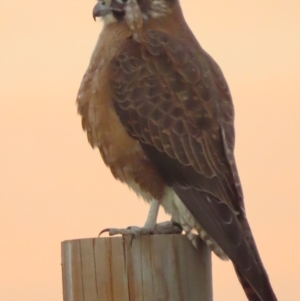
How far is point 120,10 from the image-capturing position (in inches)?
227

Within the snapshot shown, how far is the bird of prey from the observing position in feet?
16.2

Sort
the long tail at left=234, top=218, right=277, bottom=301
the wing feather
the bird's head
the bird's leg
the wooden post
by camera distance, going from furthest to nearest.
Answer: the bird's head, the wing feather, the bird's leg, the long tail at left=234, top=218, right=277, bottom=301, the wooden post

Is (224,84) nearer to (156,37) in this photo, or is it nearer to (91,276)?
(156,37)

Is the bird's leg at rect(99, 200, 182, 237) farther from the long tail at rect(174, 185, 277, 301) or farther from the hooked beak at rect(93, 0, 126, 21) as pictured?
the hooked beak at rect(93, 0, 126, 21)

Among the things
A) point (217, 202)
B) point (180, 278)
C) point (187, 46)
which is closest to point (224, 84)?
point (187, 46)

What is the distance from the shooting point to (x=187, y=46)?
220 inches

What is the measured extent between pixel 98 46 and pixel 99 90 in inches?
21.5

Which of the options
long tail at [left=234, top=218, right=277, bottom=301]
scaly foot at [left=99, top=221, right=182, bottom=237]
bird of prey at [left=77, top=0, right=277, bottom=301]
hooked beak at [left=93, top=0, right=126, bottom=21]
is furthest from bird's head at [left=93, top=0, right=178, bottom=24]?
long tail at [left=234, top=218, right=277, bottom=301]

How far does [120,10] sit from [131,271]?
256cm

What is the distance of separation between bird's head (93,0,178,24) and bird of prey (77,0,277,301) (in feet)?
0.68

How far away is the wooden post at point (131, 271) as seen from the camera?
3693mm

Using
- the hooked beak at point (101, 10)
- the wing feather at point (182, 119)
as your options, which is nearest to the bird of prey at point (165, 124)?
the wing feather at point (182, 119)

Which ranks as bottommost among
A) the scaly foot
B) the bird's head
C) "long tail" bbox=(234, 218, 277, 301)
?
"long tail" bbox=(234, 218, 277, 301)

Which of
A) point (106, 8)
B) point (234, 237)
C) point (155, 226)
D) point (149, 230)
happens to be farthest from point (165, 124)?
point (106, 8)
